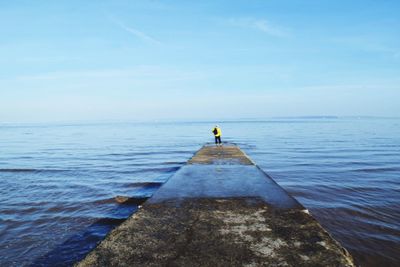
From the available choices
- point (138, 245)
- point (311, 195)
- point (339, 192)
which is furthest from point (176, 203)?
point (339, 192)

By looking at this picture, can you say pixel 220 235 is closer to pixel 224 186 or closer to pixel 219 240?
pixel 219 240

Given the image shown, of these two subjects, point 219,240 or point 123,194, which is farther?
point 123,194

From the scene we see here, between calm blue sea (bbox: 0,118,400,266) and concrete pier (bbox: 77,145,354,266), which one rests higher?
concrete pier (bbox: 77,145,354,266)

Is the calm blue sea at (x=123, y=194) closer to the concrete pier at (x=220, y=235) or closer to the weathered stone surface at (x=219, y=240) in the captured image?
the concrete pier at (x=220, y=235)

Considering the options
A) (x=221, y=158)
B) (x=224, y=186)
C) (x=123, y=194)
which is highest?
(x=224, y=186)

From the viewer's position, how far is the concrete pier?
3531 mm

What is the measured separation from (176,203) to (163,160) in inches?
520

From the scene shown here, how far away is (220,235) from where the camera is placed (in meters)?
4.23

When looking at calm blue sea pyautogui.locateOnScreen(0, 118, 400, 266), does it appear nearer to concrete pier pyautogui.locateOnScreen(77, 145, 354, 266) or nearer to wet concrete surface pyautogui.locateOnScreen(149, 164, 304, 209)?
wet concrete surface pyautogui.locateOnScreen(149, 164, 304, 209)

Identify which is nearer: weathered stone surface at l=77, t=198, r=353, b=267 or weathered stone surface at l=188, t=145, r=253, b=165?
weathered stone surface at l=77, t=198, r=353, b=267

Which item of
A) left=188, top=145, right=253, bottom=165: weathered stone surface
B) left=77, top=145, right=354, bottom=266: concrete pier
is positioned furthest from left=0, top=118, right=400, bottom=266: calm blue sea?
left=77, top=145, right=354, bottom=266: concrete pier

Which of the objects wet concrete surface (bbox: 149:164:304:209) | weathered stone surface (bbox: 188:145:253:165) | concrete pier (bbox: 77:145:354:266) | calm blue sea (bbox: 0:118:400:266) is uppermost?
concrete pier (bbox: 77:145:354:266)

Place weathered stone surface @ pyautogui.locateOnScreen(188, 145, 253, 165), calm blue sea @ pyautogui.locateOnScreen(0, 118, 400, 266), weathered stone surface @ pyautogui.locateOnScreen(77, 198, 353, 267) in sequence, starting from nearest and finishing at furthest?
weathered stone surface @ pyautogui.locateOnScreen(77, 198, 353, 267)
calm blue sea @ pyautogui.locateOnScreen(0, 118, 400, 266)
weathered stone surface @ pyautogui.locateOnScreen(188, 145, 253, 165)

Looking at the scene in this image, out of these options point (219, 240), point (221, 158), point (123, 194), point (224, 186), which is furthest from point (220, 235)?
point (221, 158)
